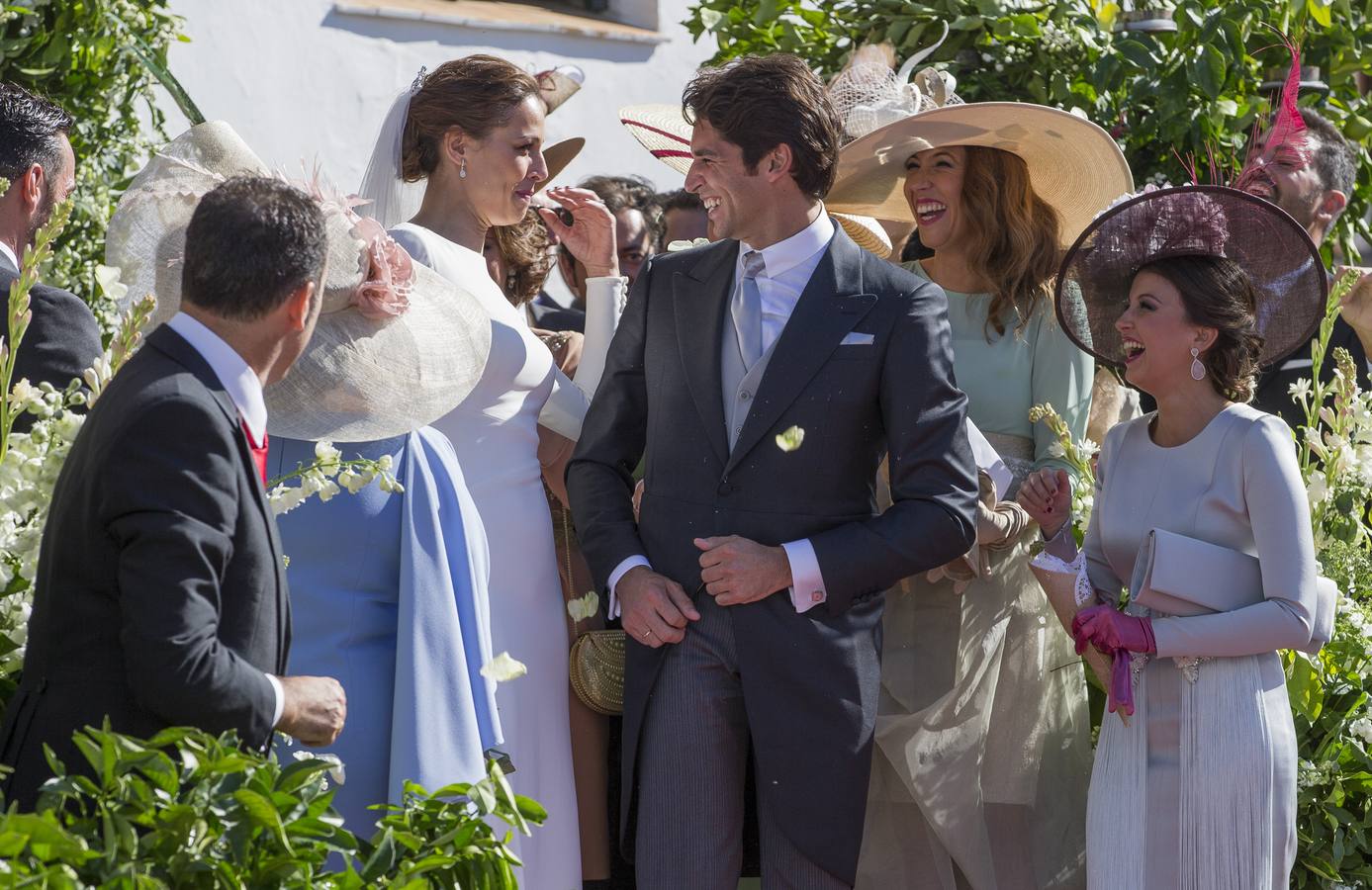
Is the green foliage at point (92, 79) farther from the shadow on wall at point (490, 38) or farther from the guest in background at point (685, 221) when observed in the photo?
the guest in background at point (685, 221)

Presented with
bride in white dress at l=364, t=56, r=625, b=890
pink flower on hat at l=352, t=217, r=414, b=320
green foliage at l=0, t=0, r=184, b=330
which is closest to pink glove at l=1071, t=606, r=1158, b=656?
bride in white dress at l=364, t=56, r=625, b=890

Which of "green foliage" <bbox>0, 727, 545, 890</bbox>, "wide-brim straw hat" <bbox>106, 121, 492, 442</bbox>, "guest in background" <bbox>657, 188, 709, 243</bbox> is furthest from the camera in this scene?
"guest in background" <bbox>657, 188, 709, 243</bbox>

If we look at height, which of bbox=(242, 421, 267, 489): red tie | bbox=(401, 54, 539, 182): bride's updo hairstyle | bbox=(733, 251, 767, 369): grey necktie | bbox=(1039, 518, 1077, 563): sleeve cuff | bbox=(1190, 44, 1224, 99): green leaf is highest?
bbox=(401, 54, 539, 182): bride's updo hairstyle

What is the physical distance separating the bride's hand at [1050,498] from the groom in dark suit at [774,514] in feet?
1.02

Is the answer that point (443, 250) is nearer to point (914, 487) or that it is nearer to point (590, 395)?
point (590, 395)

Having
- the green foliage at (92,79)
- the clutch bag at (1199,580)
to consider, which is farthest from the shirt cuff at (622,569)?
the green foliage at (92,79)

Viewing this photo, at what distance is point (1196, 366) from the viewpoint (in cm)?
349

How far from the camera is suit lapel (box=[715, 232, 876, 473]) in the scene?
3.35 meters

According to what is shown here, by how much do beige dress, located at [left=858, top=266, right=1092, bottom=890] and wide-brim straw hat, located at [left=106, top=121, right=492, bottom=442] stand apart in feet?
4.28

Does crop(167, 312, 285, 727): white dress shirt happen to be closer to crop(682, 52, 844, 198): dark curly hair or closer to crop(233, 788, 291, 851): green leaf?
crop(233, 788, 291, 851): green leaf

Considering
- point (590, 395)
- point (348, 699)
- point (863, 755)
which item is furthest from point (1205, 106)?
point (348, 699)

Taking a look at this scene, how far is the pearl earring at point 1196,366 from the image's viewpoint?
349 cm

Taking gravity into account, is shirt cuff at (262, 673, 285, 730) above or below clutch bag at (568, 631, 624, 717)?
above

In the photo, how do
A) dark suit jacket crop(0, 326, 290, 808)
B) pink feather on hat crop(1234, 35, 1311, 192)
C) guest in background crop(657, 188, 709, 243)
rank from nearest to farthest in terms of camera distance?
dark suit jacket crop(0, 326, 290, 808), pink feather on hat crop(1234, 35, 1311, 192), guest in background crop(657, 188, 709, 243)
